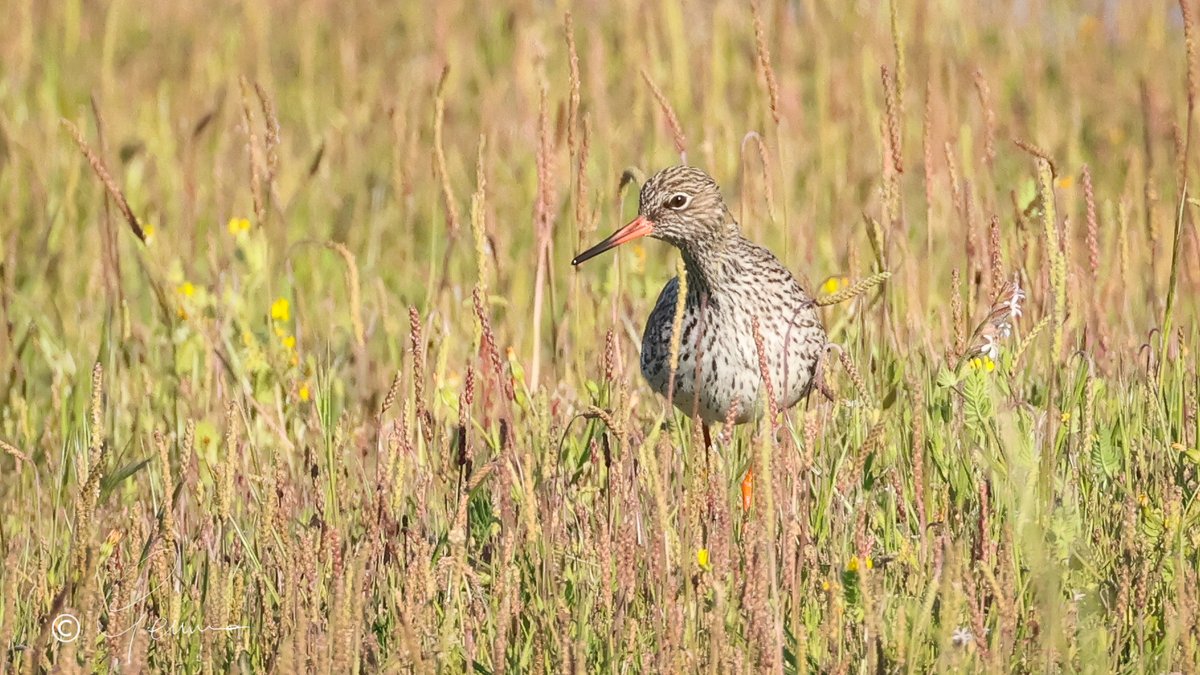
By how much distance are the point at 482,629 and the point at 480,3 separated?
6.79 metres

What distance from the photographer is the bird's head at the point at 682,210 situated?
5.05 m

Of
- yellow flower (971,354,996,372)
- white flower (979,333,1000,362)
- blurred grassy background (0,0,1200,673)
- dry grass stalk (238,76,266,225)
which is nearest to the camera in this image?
blurred grassy background (0,0,1200,673)

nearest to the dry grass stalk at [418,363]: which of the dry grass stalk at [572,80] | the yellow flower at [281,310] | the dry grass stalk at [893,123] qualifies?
the dry grass stalk at [572,80]

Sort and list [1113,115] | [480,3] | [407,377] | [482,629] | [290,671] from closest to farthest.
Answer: [290,671] < [482,629] < [407,377] < [1113,115] < [480,3]

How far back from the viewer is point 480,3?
997cm

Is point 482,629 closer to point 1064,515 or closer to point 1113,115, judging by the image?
point 1064,515

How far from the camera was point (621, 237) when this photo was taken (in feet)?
15.9

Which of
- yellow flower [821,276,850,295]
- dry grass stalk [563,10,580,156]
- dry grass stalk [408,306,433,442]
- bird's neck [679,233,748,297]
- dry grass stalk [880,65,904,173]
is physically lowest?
dry grass stalk [408,306,433,442]

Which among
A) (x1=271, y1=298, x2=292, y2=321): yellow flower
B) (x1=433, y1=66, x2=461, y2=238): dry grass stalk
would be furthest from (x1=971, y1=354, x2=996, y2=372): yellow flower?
(x1=271, y1=298, x2=292, y2=321): yellow flower

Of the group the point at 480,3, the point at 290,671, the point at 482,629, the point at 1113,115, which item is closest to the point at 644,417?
the point at 482,629

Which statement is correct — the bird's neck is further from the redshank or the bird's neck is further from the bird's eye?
the bird's eye

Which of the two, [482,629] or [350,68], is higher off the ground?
[350,68]

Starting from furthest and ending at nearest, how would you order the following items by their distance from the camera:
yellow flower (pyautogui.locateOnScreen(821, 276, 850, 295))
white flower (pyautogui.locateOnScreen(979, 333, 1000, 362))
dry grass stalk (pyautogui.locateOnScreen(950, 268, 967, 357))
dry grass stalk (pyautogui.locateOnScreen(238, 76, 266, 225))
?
yellow flower (pyautogui.locateOnScreen(821, 276, 850, 295)), dry grass stalk (pyautogui.locateOnScreen(238, 76, 266, 225)), white flower (pyautogui.locateOnScreen(979, 333, 1000, 362)), dry grass stalk (pyautogui.locateOnScreen(950, 268, 967, 357))

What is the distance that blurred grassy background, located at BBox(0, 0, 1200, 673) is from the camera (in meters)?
3.28
